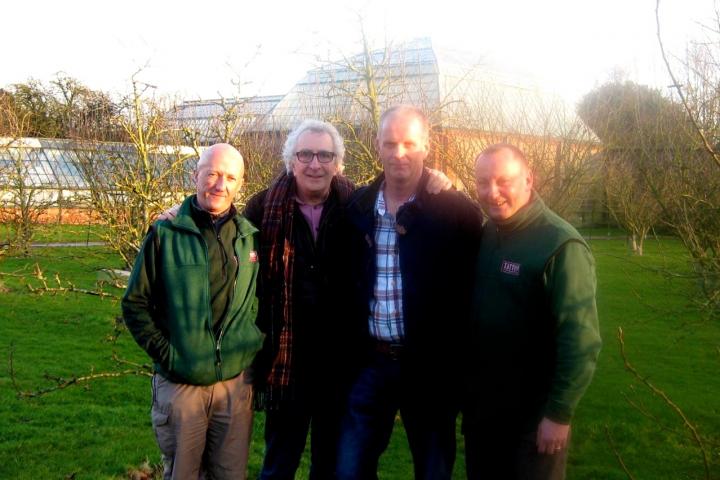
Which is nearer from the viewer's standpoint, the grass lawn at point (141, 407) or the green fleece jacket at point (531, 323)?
the green fleece jacket at point (531, 323)

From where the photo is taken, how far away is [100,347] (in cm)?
1015

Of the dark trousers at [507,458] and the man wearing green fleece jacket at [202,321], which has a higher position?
the man wearing green fleece jacket at [202,321]

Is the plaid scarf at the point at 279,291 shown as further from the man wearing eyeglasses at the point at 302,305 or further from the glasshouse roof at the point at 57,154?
the glasshouse roof at the point at 57,154

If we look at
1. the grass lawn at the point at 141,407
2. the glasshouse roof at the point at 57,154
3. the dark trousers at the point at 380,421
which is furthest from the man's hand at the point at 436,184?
the glasshouse roof at the point at 57,154

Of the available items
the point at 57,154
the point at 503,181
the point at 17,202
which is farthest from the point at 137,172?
the point at 57,154

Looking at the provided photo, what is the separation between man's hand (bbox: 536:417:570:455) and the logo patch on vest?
632 mm

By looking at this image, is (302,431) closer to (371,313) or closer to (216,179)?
(371,313)

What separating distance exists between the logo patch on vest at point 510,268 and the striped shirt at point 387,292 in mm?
574

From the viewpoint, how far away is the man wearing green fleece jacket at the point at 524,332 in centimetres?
275

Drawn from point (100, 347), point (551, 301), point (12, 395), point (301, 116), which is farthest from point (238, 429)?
point (301, 116)

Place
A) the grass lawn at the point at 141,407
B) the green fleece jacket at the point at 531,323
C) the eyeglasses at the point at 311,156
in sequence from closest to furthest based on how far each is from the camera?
1. the green fleece jacket at the point at 531,323
2. the eyeglasses at the point at 311,156
3. the grass lawn at the point at 141,407

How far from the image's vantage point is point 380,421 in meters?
3.42

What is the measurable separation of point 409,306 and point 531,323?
64 cm

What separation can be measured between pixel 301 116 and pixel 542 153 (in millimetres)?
4026
